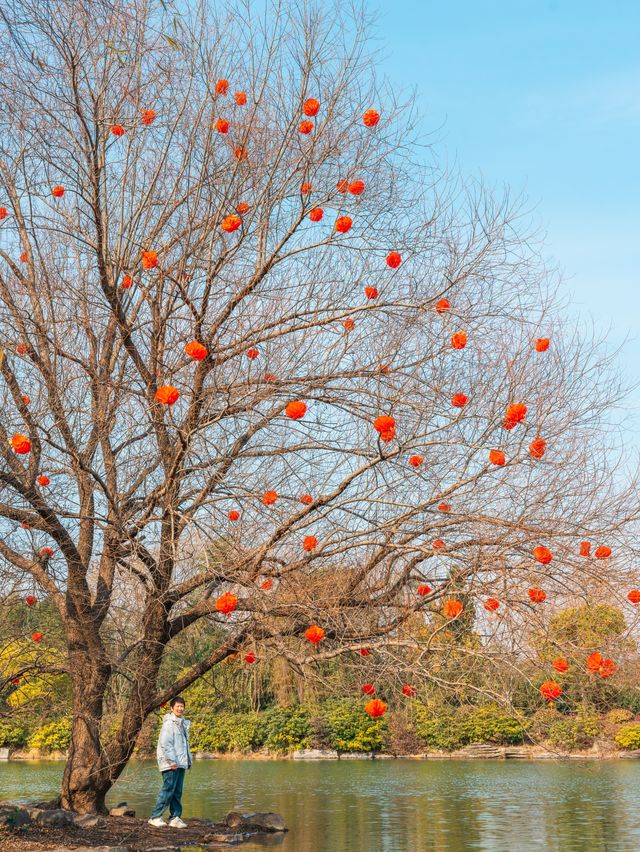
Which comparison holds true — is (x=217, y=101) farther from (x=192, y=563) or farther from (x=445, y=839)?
(x=445, y=839)

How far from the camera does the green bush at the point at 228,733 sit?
83.8 feet

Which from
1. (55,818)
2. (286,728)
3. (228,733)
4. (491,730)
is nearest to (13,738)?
(228,733)

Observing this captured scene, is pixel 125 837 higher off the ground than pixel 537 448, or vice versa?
pixel 537 448

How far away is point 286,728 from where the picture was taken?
25109 mm

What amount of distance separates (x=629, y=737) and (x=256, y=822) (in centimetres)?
1757

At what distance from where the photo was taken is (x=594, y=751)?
870 inches

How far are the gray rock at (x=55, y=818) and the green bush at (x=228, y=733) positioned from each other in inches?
634

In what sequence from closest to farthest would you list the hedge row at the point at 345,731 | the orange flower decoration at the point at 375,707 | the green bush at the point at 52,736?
the orange flower decoration at the point at 375,707 < the hedge row at the point at 345,731 < the green bush at the point at 52,736

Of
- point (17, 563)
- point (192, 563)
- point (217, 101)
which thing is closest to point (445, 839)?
point (192, 563)

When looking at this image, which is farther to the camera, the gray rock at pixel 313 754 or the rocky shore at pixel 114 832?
the gray rock at pixel 313 754

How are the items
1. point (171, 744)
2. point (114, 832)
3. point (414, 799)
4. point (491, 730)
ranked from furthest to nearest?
point (491, 730) < point (414, 799) < point (171, 744) < point (114, 832)

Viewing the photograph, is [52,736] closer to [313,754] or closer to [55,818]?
[313,754]

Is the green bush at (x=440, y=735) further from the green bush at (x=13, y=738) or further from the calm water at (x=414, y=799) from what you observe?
the green bush at (x=13, y=738)

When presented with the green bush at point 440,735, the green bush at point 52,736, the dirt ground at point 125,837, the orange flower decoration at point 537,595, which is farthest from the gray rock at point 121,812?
the green bush at point 52,736
